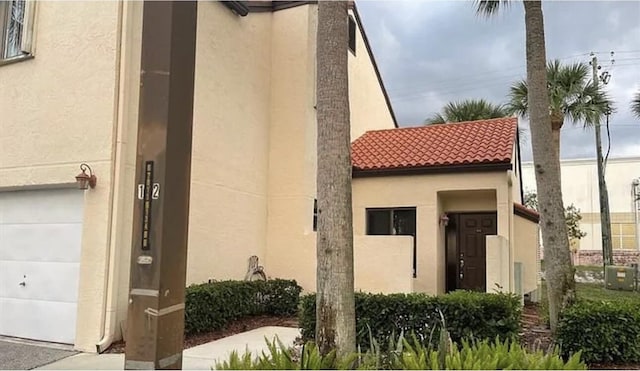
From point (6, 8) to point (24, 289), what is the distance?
565 cm

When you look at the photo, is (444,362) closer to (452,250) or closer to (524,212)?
(452,250)

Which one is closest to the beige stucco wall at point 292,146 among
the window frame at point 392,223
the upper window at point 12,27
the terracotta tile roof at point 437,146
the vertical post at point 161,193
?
the window frame at point 392,223

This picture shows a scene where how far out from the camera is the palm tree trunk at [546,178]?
806 cm

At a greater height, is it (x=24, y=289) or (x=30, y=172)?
(x=30, y=172)

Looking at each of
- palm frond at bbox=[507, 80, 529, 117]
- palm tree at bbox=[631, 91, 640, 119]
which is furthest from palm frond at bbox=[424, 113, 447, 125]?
palm tree at bbox=[631, 91, 640, 119]

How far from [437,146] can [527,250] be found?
4572mm

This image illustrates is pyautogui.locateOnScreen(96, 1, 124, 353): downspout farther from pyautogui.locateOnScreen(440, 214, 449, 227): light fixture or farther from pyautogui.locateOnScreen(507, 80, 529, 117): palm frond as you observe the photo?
pyautogui.locateOnScreen(507, 80, 529, 117): palm frond

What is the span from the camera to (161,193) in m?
3.29

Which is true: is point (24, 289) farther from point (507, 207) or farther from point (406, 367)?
point (507, 207)

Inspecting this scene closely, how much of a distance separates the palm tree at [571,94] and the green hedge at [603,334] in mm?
10096

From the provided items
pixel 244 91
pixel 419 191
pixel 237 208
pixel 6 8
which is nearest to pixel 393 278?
pixel 419 191

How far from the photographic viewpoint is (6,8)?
33.7 feet

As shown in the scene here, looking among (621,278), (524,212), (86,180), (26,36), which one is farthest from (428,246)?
(621,278)

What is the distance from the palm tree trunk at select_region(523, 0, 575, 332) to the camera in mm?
8062
